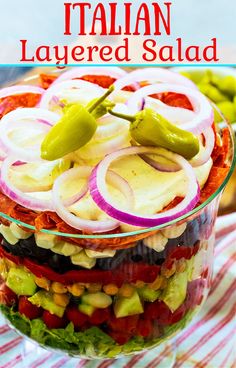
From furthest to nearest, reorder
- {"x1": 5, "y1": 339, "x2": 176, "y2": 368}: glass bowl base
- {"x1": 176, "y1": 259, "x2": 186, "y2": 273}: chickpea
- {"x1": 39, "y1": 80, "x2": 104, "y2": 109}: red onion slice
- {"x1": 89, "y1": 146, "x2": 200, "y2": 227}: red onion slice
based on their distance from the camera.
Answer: {"x1": 5, "y1": 339, "x2": 176, "y2": 368}: glass bowl base < {"x1": 39, "y1": 80, "x2": 104, "y2": 109}: red onion slice < {"x1": 176, "y1": 259, "x2": 186, "y2": 273}: chickpea < {"x1": 89, "y1": 146, "x2": 200, "y2": 227}: red onion slice

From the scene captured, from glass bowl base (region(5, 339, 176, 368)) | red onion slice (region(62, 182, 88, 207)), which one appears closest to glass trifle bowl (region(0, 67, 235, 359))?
red onion slice (region(62, 182, 88, 207))

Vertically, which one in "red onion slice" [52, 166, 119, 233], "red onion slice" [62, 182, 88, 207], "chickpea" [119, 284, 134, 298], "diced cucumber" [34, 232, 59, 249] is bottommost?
"chickpea" [119, 284, 134, 298]

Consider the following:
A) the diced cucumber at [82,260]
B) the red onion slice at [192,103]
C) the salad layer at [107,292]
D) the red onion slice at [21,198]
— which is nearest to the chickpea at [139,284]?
the salad layer at [107,292]

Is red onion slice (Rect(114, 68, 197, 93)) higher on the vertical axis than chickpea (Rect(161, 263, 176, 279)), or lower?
higher

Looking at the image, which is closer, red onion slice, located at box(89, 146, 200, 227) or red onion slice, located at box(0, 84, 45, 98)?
red onion slice, located at box(89, 146, 200, 227)

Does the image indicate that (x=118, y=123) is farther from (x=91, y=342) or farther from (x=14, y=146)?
(x=91, y=342)

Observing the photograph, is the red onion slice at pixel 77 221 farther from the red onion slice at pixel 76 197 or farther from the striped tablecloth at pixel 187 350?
the striped tablecloth at pixel 187 350

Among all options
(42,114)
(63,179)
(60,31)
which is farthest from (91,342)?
(60,31)

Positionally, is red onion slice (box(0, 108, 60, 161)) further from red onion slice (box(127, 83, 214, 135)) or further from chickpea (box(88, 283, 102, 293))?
chickpea (box(88, 283, 102, 293))
